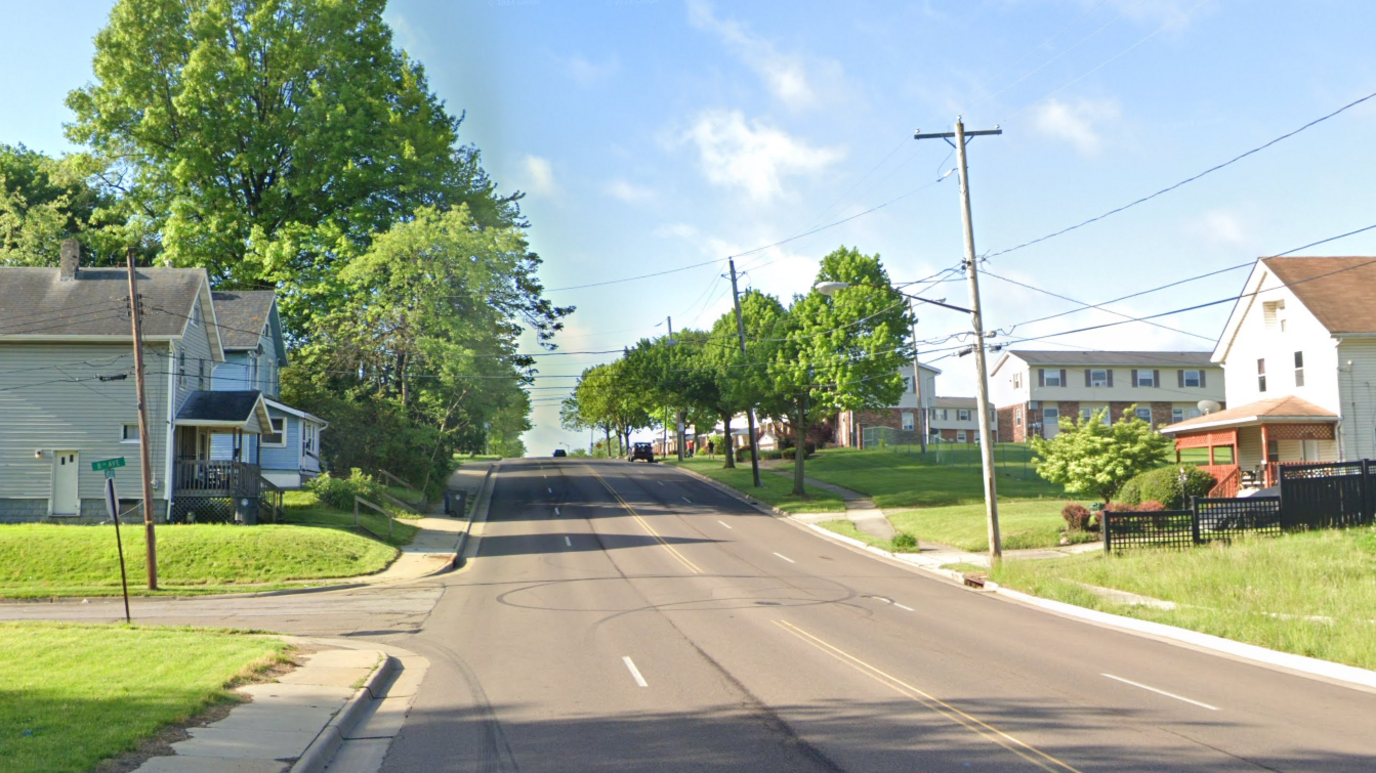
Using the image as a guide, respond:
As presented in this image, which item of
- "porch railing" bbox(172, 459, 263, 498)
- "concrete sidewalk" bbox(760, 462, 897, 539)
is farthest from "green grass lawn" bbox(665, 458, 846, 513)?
"porch railing" bbox(172, 459, 263, 498)

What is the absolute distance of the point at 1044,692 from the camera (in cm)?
1221

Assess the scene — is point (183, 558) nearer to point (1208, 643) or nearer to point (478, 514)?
point (478, 514)

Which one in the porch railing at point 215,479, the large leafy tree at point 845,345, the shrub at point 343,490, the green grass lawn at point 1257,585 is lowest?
the green grass lawn at point 1257,585

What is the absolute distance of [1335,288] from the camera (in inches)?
1599

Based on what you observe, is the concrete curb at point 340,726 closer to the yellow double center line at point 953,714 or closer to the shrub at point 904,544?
the yellow double center line at point 953,714

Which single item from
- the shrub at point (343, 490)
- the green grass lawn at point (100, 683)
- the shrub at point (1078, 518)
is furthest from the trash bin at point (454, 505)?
the green grass lawn at point (100, 683)

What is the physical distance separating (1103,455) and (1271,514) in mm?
8786

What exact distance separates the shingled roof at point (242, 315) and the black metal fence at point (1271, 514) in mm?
35981

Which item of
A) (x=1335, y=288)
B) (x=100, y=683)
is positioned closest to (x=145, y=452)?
(x=100, y=683)

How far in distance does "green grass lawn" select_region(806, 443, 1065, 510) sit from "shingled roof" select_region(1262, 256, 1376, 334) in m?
12.4

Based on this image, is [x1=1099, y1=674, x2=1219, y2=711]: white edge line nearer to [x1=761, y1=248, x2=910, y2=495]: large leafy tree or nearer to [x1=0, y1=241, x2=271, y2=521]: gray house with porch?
[x1=0, y1=241, x2=271, y2=521]: gray house with porch

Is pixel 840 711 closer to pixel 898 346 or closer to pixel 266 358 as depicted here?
pixel 898 346

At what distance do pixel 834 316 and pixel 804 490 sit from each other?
9294 mm

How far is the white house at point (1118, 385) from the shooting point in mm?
75750
